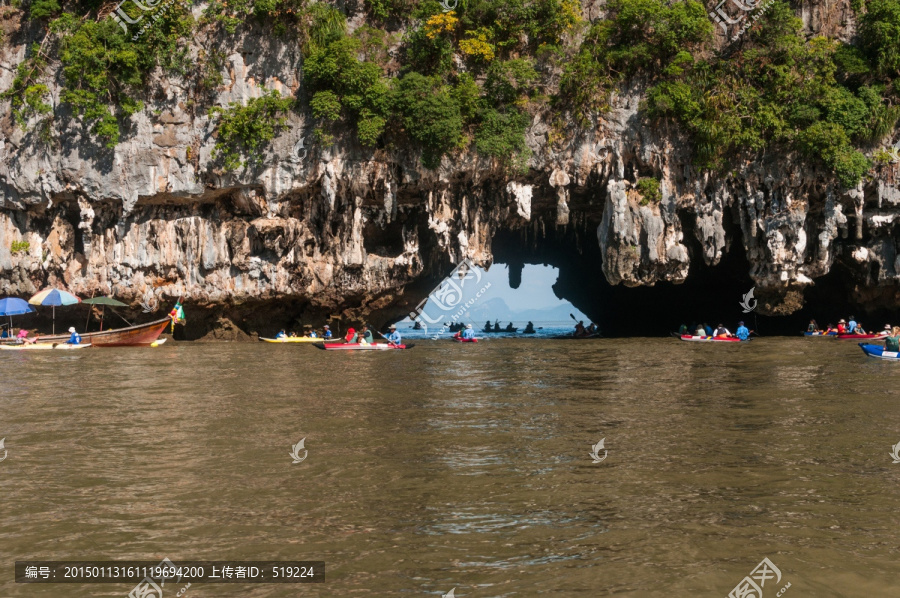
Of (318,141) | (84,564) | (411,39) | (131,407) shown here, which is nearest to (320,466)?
(84,564)

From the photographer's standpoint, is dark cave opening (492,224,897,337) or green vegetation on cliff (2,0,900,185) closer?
green vegetation on cliff (2,0,900,185)

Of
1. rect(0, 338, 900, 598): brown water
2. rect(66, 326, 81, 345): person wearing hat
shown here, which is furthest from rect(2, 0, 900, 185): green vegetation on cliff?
rect(0, 338, 900, 598): brown water

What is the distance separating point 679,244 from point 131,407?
841 inches

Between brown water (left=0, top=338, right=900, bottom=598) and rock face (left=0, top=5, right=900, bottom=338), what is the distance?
14389mm

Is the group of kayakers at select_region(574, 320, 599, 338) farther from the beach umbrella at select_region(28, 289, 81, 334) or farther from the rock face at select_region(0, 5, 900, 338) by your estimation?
the beach umbrella at select_region(28, 289, 81, 334)

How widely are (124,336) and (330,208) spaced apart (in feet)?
29.6

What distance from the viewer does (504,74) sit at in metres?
27.5

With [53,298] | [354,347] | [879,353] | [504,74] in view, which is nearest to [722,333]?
[879,353]

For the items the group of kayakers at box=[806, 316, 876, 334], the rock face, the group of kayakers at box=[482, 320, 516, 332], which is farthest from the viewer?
the group of kayakers at box=[482, 320, 516, 332]

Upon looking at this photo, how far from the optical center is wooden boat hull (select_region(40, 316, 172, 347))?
26.9 metres

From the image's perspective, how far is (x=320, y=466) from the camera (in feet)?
26.3

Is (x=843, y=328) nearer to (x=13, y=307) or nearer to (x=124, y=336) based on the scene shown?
(x=124, y=336)

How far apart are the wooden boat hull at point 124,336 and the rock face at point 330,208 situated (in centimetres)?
193

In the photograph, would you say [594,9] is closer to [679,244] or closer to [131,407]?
[679,244]
